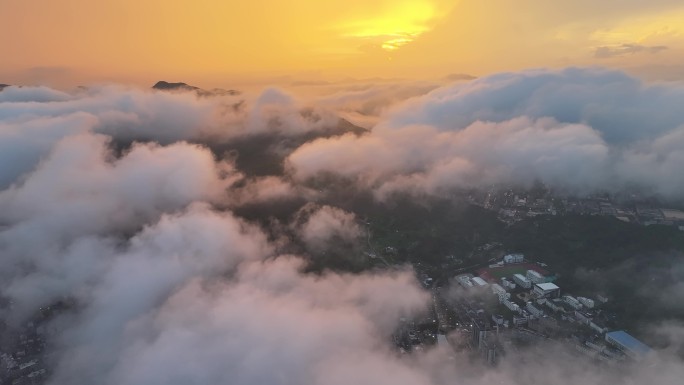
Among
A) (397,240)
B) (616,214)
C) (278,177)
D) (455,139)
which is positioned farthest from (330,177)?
(616,214)

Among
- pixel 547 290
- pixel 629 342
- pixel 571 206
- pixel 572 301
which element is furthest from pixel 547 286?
pixel 571 206

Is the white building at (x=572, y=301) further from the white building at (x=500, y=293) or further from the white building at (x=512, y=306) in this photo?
the white building at (x=500, y=293)

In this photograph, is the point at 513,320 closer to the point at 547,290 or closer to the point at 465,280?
the point at 547,290

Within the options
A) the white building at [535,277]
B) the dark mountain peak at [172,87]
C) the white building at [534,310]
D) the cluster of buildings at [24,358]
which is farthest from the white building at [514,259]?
the dark mountain peak at [172,87]

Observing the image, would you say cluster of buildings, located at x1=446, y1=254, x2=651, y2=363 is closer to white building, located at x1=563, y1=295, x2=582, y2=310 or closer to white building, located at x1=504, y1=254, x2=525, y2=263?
white building, located at x1=563, y1=295, x2=582, y2=310

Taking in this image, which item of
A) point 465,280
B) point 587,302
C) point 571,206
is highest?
point 571,206

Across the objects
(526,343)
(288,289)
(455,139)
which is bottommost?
(526,343)

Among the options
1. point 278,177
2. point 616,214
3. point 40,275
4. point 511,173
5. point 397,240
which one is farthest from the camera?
point 511,173

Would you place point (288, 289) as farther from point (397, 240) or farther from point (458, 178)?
point (458, 178)
